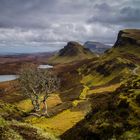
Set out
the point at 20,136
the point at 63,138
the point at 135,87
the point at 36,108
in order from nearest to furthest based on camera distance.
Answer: the point at 20,136
the point at 63,138
the point at 135,87
the point at 36,108

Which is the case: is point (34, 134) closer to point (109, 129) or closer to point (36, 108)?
point (109, 129)

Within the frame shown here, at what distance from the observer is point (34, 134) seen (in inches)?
1293

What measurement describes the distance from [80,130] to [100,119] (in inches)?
98.7

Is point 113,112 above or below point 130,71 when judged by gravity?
above

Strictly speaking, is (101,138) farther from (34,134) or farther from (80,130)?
(34,134)

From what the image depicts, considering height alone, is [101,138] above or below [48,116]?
above

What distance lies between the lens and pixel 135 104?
35.9 m

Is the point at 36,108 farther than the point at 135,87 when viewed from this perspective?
Yes

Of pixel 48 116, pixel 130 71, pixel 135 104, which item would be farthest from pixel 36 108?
pixel 130 71

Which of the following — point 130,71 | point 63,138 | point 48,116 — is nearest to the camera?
point 63,138

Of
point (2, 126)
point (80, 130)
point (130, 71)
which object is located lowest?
point (130, 71)

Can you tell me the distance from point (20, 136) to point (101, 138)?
8.08m

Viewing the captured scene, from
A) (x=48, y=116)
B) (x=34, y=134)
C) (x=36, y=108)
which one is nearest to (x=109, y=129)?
(x=34, y=134)

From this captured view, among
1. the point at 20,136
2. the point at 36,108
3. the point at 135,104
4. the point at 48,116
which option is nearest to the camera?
the point at 20,136
